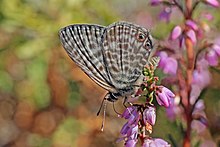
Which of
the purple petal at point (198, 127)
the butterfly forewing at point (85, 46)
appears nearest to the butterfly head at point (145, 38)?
the butterfly forewing at point (85, 46)

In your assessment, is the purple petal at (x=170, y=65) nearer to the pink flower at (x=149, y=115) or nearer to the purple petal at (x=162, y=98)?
the purple petal at (x=162, y=98)

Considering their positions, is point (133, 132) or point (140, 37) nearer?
point (133, 132)

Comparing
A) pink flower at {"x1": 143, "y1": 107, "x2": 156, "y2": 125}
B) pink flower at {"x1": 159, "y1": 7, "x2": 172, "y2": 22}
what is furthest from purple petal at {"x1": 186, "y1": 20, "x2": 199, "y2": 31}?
pink flower at {"x1": 143, "y1": 107, "x2": 156, "y2": 125}

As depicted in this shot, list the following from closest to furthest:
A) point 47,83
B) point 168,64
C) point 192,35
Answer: point 192,35 → point 168,64 → point 47,83

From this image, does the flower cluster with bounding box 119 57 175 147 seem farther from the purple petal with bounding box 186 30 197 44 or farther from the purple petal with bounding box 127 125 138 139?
the purple petal with bounding box 186 30 197 44

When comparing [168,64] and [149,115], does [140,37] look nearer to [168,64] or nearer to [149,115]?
[149,115]

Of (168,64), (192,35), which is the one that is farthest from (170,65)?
(192,35)

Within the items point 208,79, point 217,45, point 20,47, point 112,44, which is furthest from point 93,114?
point 112,44
